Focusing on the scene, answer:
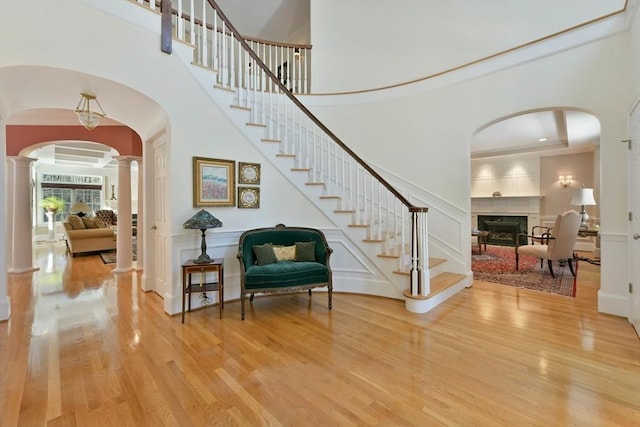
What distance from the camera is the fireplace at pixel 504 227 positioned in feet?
25.2

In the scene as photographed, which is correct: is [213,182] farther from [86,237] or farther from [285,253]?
[86,237]

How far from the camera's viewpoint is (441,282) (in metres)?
3.68

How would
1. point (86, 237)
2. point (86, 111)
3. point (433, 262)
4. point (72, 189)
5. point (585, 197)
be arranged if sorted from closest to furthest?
point (86, 111) < point (433, 262) < point (585, 197) < point (86, 237) < point (72, 189)

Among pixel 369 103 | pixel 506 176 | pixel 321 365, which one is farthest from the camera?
pixel 506 176

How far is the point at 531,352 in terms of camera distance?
227 centimetres

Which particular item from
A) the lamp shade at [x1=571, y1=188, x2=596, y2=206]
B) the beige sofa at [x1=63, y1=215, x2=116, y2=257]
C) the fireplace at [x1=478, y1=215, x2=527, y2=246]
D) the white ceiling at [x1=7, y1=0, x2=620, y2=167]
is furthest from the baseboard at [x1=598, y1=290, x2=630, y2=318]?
the beige sofa at [x1=63, y1=215, x2=116, y2=257]

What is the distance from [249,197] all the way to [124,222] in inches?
127

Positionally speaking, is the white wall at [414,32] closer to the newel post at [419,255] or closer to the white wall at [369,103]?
the white wall at [369,103]

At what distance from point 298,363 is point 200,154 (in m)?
2.52

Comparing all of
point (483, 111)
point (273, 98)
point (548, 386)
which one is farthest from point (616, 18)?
point (273, 98)

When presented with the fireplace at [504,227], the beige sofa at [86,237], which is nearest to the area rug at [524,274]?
the fireplace at [504,227]

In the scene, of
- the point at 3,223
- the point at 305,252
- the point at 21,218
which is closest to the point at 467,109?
the point at 305,252

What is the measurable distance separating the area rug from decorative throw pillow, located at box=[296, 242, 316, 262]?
287 cm

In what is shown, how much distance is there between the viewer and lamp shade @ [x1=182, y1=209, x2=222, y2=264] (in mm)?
3010
